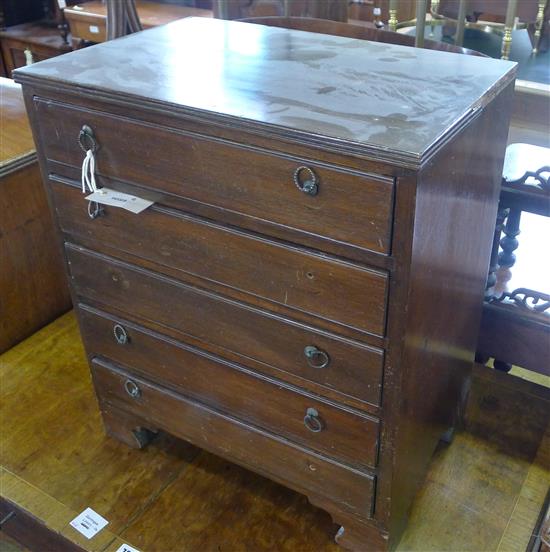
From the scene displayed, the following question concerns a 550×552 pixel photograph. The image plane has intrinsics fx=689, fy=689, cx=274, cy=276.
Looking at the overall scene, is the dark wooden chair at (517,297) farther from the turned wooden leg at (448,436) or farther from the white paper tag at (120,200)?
the white paper tag at (120,200)

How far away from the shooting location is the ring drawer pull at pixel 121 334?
1.25 metres

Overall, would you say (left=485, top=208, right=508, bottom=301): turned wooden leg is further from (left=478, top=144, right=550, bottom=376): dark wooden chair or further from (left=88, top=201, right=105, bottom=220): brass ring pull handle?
(left=88, top=201, right=105, bottom=220): brass ring pull handle

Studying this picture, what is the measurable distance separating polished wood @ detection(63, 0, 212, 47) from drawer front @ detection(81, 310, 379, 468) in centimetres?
213

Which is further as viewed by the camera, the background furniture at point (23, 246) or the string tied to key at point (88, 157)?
the background furniture at point (23, 246)

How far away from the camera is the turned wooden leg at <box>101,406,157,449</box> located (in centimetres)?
141

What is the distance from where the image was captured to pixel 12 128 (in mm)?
1778

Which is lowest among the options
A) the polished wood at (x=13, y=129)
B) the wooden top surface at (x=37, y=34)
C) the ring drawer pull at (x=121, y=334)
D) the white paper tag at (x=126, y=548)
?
the white paper tag at (x=126, y=548)

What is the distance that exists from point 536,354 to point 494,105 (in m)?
0.63

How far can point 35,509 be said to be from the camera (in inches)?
52.4

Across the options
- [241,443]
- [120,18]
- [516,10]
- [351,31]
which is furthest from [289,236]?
[516,10]

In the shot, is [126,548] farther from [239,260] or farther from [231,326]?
[239,260]

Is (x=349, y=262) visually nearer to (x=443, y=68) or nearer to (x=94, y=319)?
(x=443, y=68)

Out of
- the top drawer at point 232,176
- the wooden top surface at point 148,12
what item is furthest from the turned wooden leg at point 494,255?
the wooden top surface at point 148,12

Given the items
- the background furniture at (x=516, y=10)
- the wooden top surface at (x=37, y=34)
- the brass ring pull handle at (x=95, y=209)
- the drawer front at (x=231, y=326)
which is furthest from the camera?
the wooden top surface at (x=37, y=34)
